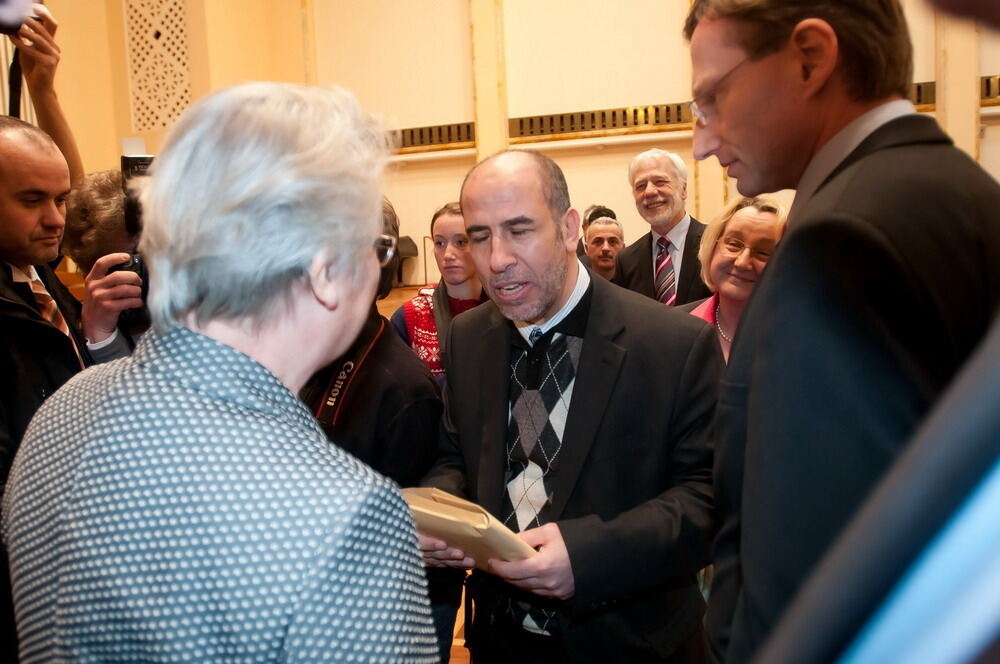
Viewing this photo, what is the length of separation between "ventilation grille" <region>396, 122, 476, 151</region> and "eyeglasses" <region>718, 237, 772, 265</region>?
26.1ft

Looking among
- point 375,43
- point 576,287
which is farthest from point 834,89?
point 375,43

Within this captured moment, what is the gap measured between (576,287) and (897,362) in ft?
4.03

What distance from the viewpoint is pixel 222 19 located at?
977cm

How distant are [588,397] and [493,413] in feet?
0.88

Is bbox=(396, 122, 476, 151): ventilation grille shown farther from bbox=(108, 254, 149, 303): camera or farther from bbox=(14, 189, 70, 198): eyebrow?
bbox=(14, 189, 70, 198): eyebrow

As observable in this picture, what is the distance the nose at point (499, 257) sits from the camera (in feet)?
6.66

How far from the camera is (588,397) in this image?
1851 mm

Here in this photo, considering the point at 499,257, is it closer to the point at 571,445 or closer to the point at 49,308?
the point at 571,445

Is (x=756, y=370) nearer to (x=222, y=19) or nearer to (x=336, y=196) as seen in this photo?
(x=336, y=196)

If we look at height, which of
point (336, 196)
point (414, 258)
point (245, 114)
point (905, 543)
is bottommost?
point (414, 258)

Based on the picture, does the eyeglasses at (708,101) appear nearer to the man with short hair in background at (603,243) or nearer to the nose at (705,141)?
the nose at (705,141)

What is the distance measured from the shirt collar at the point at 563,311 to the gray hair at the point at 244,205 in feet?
3.41

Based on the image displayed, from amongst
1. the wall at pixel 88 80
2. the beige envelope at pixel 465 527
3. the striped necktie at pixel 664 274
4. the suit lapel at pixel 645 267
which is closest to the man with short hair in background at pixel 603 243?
the suit lapel at pixel 645 267

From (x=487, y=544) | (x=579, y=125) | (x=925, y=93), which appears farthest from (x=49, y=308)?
(x=925, y=93)
